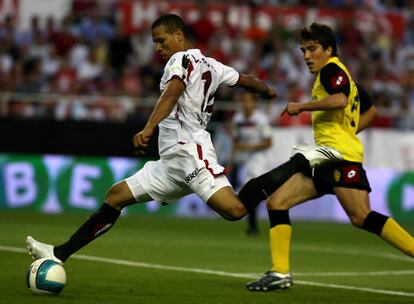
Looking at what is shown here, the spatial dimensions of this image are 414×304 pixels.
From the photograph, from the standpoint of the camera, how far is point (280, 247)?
9812 mm

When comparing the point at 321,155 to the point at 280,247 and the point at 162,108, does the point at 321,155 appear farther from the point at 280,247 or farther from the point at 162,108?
the point at 162,108

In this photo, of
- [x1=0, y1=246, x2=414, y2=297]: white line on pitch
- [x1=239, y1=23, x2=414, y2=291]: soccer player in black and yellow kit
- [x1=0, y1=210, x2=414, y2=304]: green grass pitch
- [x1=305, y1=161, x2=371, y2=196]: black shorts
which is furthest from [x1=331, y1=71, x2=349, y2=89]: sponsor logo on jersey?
[x1=0, y1=246, x2=414, y2=297]: white line on pitch

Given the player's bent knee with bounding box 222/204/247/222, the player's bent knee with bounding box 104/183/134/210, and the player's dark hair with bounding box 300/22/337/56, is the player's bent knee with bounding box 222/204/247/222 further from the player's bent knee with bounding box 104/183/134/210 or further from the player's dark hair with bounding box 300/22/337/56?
the player's dark hair with bounding box 300/22/337/56

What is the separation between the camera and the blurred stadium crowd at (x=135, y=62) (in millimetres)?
21422

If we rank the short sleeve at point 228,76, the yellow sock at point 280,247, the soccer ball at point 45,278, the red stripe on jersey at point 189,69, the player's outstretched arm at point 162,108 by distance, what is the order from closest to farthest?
the player's outstretched arm at point 162,108
the soccer ball at point 45,278
the red stripe on jersey at point 189,69
the yellow sock at point 280,247
the short sleeve at point 228,76

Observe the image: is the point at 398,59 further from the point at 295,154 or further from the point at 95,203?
the point at 295,154

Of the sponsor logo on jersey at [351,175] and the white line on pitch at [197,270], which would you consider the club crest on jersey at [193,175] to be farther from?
the white line on pitch at [197,270]

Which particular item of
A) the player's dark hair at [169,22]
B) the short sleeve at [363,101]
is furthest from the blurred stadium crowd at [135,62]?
the player's dark hair at [169,22]

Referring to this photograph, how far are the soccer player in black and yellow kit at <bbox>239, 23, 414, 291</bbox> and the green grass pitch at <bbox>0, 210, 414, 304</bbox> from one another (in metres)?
0.41

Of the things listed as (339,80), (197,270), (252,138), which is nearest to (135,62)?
(252,138)

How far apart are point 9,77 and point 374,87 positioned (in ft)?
25.9

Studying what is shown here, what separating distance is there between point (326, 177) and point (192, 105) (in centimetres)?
129

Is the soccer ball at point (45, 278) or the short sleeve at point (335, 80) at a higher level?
the short sleeve at point (335, 80)

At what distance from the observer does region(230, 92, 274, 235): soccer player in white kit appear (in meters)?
17.5
